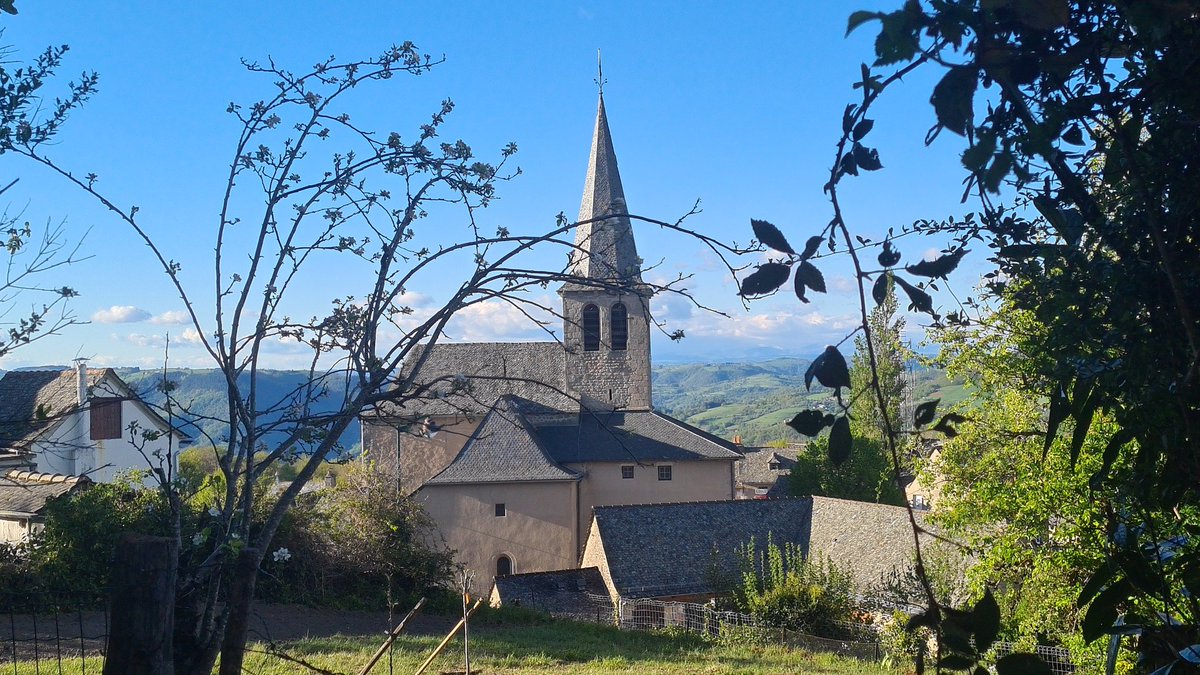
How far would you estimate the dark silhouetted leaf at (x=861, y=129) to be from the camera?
132cm

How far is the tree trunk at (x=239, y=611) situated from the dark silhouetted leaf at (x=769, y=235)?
219 centimetres

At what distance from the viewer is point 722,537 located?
2475 cm

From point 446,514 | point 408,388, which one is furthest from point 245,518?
point 446,514

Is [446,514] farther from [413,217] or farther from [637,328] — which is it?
[413,217]

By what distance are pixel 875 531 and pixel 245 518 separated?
22577 mm

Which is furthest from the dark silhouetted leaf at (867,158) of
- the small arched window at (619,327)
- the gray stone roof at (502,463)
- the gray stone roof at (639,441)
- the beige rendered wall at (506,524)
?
the small arched window at (619,327)

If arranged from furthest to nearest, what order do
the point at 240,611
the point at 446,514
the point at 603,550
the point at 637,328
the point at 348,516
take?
1. the point at 637,328
2. the point at 446,514
3. the point at 603,550
4. the point at 348,516
5. the point at 240,611

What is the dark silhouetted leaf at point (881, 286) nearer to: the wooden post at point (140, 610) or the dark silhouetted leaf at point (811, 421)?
the dark silhouetted leaf at point (811, 421)

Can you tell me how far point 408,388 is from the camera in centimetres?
338

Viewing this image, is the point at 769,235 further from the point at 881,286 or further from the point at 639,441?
the point at 639,441

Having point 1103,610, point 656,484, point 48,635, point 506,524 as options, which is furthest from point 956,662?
point 656,484

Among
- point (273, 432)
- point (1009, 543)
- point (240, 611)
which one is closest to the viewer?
point (240, 611)

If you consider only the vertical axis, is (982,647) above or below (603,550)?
above

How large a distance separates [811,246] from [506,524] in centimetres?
2794
